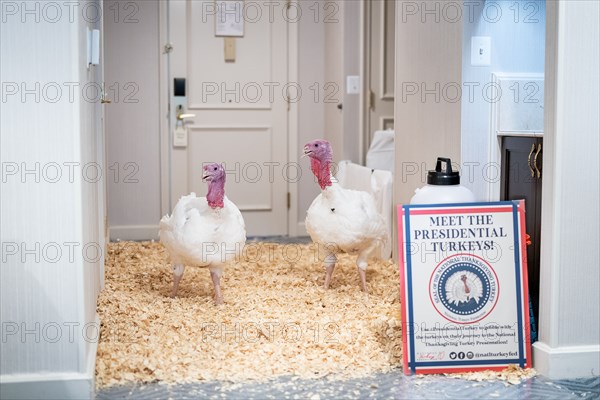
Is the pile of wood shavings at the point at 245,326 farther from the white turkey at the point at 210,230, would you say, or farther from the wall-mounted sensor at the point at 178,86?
the wall-mounted sensor at the point at 178,86

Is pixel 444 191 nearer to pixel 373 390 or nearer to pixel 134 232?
pixel 373 390

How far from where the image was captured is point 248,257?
17.5 feet

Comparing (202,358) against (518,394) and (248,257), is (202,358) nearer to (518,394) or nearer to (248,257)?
(518,394)

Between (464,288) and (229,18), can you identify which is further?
(229,18)

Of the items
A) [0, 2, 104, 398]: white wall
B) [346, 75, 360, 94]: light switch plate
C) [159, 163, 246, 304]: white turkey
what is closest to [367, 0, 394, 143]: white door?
[346, 75, 360, 94]: light switch plate

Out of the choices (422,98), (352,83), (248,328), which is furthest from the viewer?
(352,83)

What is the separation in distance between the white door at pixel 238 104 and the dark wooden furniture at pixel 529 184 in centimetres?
303

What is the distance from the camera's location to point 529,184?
3.57 meters

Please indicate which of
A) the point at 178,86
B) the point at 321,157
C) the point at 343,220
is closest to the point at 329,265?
the point at 343,220

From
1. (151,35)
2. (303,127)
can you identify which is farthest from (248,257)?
(151,35)

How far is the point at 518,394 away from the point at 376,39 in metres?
3.59

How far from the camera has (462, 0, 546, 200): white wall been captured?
388 cm

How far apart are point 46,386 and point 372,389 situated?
3.67 feet

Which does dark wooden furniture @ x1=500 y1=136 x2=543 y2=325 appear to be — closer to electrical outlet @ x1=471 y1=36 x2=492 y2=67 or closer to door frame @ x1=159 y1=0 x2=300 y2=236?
electrical outlet @ x1=471 y1=36 x2=492 y2=67
